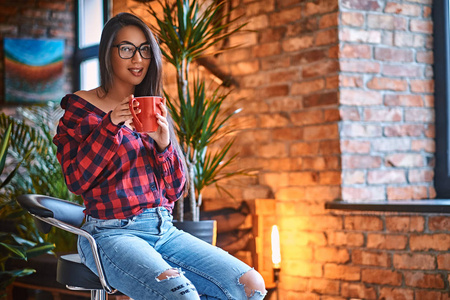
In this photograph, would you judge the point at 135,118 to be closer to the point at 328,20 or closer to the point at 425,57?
the point at 328,20

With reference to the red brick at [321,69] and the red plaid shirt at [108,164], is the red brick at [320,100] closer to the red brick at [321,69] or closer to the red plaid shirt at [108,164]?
the red brick at [321,69]

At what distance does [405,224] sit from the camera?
3076 mm

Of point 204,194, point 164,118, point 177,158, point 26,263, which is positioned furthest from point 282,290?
point 164,118

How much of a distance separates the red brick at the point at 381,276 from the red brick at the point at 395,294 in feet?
0.09

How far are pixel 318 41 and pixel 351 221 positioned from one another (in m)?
0.94

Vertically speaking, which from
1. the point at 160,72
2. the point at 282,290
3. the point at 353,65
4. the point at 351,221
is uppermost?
the point at 353,65

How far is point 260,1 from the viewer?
3656 millimetres

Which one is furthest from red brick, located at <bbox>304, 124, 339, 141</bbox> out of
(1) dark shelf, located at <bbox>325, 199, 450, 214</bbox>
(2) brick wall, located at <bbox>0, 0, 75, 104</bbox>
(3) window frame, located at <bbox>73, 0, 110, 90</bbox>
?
(2) brick wall, located at <bbox>0, 0, 75, 104</bbox>

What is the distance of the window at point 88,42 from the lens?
593 cm

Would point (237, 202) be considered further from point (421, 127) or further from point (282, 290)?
point (421, 127)

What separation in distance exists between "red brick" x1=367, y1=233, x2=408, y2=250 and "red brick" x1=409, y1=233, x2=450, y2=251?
4 centimetres

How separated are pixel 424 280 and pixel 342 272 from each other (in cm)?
42

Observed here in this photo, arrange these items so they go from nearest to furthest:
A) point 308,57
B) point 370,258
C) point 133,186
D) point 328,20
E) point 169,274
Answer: point 169,274
point 133,186
point 370,258
point 328,20
point 308,57

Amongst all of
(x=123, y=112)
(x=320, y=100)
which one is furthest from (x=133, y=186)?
(x=320, y=100)
